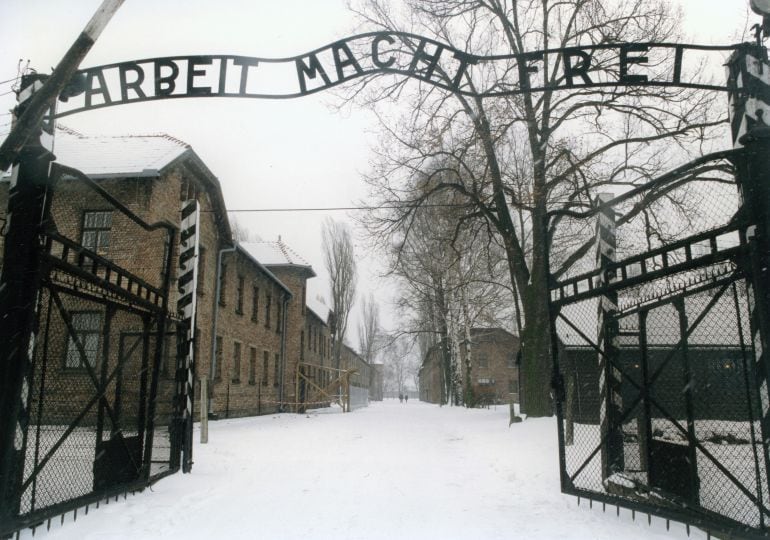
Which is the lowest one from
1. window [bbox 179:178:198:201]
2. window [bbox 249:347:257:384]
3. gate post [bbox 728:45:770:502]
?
window [bbox 249:347:257:384]

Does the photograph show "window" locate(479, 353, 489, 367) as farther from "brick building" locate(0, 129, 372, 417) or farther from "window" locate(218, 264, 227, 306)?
"window" locate(218, 264, 227, 306)

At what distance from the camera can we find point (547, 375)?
16.1m

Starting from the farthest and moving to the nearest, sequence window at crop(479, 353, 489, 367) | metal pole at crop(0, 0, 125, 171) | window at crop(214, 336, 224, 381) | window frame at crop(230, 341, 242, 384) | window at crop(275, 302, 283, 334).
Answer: window at crop(479, 353, 489, 367) → window at crop(275, 302, 283, 334) → window frame at crop(230, 341, 242, 384) → window at crop(214, 336, 224, 381) → metal pole at crop(0, 0, 125, 171)

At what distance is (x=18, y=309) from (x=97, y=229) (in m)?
13.5

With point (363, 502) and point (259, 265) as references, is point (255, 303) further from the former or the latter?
point (363, 502)

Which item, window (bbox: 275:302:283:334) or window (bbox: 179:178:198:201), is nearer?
window (bbox: 179:178:198:201)

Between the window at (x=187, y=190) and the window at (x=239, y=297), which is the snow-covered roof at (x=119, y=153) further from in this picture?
the window at (x=239, y=297)

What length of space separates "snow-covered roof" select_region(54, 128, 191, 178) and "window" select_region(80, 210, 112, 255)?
1177 millimetres

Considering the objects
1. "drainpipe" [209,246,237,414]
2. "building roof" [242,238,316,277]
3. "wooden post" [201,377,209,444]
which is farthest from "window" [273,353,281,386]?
"wooden post" [201,377,209,444]

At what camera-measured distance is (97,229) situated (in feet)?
55.0

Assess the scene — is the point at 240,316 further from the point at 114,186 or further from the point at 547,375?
the point at 547,375

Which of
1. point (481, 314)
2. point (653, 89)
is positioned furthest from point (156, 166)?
point (481, 314)

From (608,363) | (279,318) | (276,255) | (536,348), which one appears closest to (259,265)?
(279,318)

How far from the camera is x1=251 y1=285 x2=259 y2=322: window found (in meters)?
26.3
